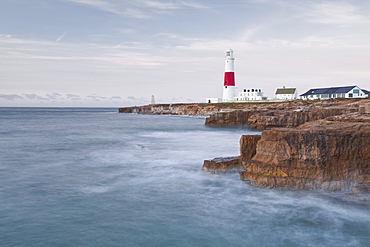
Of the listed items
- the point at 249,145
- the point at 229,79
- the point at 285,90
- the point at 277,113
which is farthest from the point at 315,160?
the point at 285,90

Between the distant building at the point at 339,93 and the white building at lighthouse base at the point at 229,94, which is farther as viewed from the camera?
the white building at lighthouse base at the point at 229,94

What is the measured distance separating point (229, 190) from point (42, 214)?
6.55 m

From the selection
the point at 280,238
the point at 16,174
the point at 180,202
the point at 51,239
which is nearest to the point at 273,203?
the point at 280,238

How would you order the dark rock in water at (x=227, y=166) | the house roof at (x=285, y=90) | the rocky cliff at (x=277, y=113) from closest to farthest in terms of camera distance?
the dark rock in water at (x=227, y=166)
the rocky cliff at (x=277, y=113)
the house roof at (x=285, y=90)

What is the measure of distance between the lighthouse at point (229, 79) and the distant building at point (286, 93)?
13324 millimetres

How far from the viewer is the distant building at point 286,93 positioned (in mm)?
70812

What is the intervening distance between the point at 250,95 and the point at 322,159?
6586 centimetres

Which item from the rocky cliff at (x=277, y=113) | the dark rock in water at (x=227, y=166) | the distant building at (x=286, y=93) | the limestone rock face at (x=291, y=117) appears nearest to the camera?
the dark rock in water at (x=227, y=166)

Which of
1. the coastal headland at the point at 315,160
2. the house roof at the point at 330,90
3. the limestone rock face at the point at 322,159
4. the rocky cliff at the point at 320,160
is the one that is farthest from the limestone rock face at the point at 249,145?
the house roof at the point at 330,90

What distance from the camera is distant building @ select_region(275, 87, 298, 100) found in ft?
232

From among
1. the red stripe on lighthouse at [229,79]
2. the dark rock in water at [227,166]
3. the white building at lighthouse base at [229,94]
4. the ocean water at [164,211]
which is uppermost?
the red stripe on lighthouse at [229,79]

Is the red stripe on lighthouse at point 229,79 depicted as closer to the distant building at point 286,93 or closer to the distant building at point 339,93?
the distant building at point 286,93

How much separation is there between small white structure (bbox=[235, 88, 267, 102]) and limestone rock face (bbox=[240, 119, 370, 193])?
6197 cm

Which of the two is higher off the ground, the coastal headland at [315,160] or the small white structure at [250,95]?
the small white structure at [250,95]
